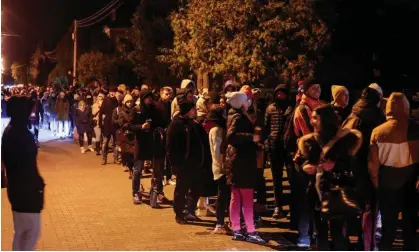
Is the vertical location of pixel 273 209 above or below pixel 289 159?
below

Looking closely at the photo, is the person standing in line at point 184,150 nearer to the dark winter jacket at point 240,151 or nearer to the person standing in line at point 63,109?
the dark winter jacket at point 240,151

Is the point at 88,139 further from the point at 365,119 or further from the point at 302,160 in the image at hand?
the point at 302,160

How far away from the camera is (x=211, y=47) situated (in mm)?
17641

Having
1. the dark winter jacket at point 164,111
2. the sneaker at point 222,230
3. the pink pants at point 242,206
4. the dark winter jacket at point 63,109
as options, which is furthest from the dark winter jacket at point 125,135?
the dark winter jacket at point 63,109

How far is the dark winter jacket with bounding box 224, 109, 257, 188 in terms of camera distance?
25.1ft

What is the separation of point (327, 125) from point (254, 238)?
2.46 m

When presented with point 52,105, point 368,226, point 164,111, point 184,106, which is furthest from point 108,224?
point 52,105

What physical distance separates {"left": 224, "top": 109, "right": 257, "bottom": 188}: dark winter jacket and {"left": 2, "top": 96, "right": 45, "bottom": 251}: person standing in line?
2607 mm

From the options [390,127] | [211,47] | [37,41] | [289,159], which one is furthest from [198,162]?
[37,41]

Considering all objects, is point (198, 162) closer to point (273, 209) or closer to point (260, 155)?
point (260, 155)

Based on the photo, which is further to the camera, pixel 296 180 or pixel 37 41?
pixel 37 41

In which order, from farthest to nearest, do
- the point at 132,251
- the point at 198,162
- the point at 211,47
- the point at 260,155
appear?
1. the point at 211,47
2. the point at 198,162
3. the point at 260,155
4. the point at 132,251

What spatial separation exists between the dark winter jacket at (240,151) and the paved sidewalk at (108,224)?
2.69 feet

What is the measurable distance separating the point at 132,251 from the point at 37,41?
241ft
